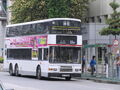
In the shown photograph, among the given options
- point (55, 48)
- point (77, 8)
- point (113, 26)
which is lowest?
point (55, 48)

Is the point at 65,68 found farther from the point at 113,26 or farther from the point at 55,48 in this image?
the point at 113,26

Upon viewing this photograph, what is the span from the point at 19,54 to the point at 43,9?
41.6 ft

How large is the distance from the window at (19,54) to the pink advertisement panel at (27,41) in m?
0.40

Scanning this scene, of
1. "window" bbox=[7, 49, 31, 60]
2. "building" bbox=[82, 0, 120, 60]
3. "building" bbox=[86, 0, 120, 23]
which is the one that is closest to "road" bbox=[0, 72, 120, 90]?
"window" bbox=[7, 49, 31, 60]

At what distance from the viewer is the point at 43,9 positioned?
151 feet

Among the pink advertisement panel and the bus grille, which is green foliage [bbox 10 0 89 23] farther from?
the bus grille

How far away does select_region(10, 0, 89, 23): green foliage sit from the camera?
45312 mm

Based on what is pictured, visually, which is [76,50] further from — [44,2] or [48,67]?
[44,2]

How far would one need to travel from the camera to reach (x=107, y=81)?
2966 cm

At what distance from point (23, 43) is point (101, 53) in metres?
10.4

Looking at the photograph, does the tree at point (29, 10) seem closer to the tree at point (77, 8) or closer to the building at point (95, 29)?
the tree at point (77, 8)

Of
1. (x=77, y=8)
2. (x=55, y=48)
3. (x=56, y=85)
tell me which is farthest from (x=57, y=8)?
(x=56, y=85)

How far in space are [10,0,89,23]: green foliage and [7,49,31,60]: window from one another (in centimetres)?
950

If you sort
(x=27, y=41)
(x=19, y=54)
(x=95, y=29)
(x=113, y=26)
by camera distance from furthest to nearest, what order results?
(x=95, y=29)
(x=19, y=54)
(x=113, y=26)
(x=27, y=41)
